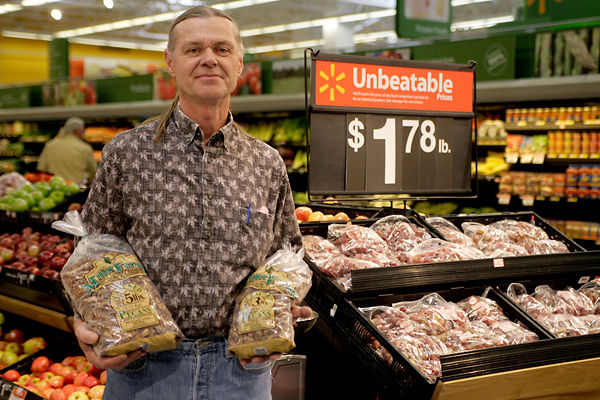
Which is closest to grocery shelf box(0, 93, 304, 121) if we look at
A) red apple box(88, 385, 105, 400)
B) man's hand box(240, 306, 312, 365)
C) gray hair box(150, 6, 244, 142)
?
red apple box(88, 385, 105, 400)

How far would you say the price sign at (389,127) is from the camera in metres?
2.55

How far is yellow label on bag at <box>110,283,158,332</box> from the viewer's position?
1343 millimetres

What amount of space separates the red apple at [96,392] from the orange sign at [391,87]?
1.70m

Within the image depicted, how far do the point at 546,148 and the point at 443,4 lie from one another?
6.63ft

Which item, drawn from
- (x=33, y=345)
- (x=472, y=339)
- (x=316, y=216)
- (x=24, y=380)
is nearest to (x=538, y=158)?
(x=316, y=216)

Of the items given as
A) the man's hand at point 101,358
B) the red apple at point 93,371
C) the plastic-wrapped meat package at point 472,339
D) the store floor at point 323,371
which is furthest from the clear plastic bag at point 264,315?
the red apple at point 93,371

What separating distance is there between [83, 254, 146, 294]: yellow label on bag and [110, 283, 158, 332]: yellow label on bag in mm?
35

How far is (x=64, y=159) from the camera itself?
7.20 metres

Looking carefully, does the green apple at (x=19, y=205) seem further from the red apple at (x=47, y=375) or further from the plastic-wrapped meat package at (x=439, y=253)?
the plastic-wrapped meat package at (x=439, y=253)

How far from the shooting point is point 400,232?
2531mm

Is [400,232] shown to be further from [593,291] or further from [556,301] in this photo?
[593,291]

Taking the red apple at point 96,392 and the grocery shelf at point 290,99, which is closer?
the red apple at point 96,392

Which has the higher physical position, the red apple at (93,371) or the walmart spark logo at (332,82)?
the walmart spark logo at (332,82)

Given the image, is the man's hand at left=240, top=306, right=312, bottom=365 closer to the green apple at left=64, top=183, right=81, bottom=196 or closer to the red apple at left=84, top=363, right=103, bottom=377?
the red apple at left=84, top=363, right=103, bottom=377
